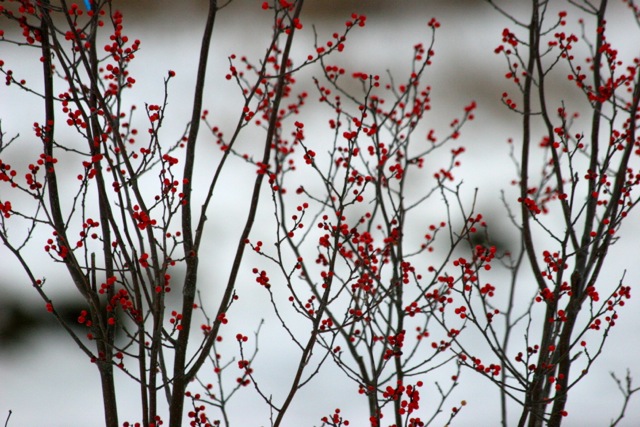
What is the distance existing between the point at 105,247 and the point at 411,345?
2308 millimetres

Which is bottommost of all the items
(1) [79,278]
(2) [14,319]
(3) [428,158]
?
(1) [79,278]

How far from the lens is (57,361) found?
307cm

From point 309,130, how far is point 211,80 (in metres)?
0.66

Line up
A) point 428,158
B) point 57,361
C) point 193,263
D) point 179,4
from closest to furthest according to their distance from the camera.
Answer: point 193,263 → point 57,361 → point 179,4 → point 428,158

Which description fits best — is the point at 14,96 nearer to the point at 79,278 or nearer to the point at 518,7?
the point at 79,278

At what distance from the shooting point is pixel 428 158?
3.70 metres

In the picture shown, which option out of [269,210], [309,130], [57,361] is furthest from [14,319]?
[309,130]

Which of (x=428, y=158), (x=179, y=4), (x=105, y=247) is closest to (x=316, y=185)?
(x=428, y=158)

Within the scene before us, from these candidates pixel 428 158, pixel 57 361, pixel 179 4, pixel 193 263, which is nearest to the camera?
pixel 193 263

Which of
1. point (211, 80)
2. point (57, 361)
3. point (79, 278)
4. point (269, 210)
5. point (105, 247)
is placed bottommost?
point (79, 278)

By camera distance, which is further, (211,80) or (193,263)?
(211,80)

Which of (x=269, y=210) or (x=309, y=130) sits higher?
(x=309, y=130)

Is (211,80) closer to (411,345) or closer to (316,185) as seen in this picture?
(316,185)

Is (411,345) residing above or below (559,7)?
below
